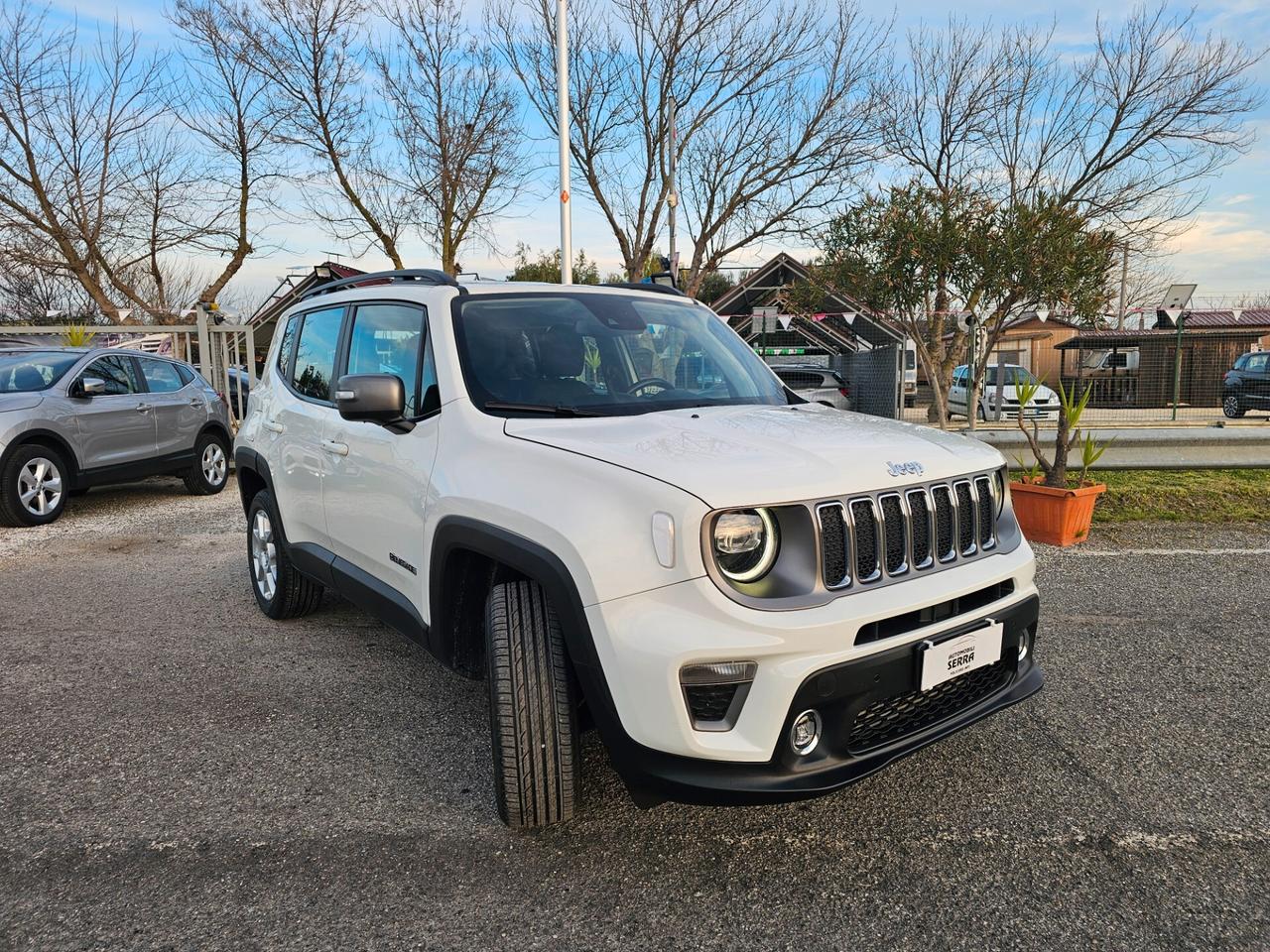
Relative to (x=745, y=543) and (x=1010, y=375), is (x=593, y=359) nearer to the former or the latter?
(x=745, y=543)

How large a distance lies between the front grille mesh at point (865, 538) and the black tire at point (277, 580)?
10.5ft

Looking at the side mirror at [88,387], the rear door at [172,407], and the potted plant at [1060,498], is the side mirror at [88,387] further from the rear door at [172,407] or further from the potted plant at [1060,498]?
the potted plant at [1060,498]

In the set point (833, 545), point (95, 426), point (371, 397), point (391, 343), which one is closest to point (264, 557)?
point (391, 343)

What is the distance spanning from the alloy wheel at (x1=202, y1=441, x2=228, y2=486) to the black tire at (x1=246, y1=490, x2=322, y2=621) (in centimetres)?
531

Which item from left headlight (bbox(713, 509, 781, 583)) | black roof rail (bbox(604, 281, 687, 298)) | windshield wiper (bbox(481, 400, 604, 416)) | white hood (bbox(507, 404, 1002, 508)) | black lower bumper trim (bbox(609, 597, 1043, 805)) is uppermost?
black roof rail (bbox(604, 281, 687, 298))

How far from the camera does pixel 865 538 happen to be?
7.91 feet

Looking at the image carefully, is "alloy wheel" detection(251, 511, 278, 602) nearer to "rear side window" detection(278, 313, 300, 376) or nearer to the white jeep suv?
"rear side window" detection(278, 313, 300, 376)

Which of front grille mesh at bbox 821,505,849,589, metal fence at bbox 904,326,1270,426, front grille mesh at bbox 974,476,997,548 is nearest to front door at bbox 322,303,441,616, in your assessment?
front grille mesh at bbox 821,505,849,589

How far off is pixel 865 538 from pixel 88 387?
845cm

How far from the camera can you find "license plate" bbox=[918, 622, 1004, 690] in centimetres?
239

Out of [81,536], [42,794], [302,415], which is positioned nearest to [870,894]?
[42,794]

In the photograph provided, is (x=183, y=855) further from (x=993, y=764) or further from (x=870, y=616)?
(x=993, y=764)

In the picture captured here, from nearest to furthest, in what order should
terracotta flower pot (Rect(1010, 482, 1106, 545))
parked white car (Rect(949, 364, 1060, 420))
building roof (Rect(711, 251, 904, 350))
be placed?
terracotta flower pot (Rect(1010, 482, 1106, 545)) → parked white car (Rect(949, 364, 1060, 420)) → building roof (Rect(711, 251, 904, 350))

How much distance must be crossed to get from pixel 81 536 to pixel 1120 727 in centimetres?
793
